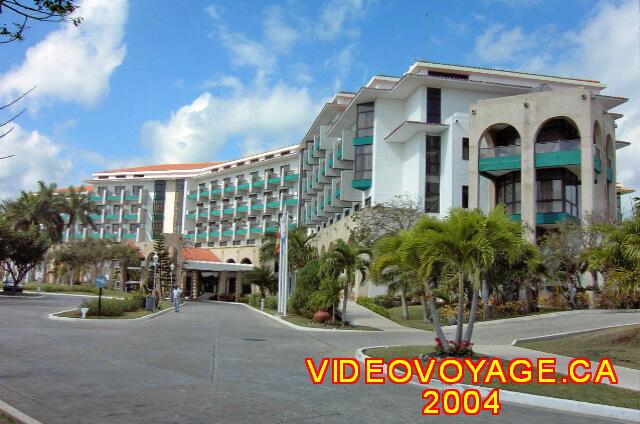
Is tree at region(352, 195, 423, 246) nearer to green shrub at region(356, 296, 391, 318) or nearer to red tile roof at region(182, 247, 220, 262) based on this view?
green shrub at region(356, 296, 391, 318)

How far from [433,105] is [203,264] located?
33.3 m

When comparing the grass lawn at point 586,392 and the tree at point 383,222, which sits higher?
the tree at point 383,222

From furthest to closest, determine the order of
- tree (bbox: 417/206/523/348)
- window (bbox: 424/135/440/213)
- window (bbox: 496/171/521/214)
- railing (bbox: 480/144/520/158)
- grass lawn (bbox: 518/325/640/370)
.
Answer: window (bbox: 424/135/440/213), window (bbox: 496/171/521/214), railing (bbox: 480/144/520/158), grass lawn (bbox: 518/325/640/370), tree (bbox: 417/206/523/348)

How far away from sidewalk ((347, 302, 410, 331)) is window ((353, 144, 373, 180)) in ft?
47.8

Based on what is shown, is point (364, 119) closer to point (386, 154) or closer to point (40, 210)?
point (386, 154)

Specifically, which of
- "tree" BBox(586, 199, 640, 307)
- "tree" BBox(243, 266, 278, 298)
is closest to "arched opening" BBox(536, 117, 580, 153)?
"tree" BBox(586, 199, 640, 307)

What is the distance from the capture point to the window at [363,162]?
166ft

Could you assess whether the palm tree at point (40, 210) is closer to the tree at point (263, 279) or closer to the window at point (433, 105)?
the tree at point (263, 279)

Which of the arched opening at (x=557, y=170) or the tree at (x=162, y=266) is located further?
the tree at (x=162, y=266)

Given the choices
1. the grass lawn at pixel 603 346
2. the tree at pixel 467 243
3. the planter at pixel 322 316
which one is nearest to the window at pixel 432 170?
the planter at pixel 322 316

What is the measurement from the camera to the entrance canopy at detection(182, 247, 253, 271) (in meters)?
65.7

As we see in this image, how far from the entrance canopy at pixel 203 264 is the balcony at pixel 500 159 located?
36.9m

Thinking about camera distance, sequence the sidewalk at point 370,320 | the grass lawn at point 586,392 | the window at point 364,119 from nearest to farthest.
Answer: the grass lawn at point 586,392
the sidewalk at point 370,320
the window at point 364,119

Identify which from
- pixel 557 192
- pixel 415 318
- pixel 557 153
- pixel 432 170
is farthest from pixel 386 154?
pixel 415 318
